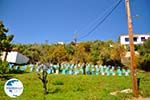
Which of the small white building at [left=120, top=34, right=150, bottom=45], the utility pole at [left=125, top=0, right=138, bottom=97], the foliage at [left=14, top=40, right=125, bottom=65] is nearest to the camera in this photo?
the utility pole at [left=125, top=0, right=138, bottom=97]

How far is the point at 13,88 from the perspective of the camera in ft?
32.7

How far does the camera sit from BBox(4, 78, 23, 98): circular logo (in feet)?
32.4

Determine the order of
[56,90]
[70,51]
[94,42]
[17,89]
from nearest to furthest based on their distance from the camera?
[17,89]
[56,90]
[70,51]
[94,42]

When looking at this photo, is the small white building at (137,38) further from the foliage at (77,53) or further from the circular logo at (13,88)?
the circular logo at (13,88)

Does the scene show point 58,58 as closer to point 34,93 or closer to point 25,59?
point 25,59

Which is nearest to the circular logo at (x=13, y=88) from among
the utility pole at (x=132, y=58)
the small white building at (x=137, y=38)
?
the utility pole at (x=132, y=58)

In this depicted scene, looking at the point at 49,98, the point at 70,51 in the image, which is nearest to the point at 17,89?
the point at 49,98

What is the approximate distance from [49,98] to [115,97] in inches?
180

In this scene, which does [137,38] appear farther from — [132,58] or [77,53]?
[132,58]

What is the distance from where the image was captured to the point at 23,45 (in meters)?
83.4

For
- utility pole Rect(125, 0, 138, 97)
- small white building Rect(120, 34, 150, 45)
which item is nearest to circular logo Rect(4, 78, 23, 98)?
utility pole Rect(125, 0, 138, 97)

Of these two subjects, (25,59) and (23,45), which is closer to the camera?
(25,59)

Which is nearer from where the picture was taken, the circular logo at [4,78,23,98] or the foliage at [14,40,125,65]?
the circular logo at [4,78,23,98]

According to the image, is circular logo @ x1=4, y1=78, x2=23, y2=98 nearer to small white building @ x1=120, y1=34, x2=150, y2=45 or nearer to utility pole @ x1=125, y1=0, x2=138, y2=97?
utility pole @ x1=125, y1=0, x2=138, y2=97
